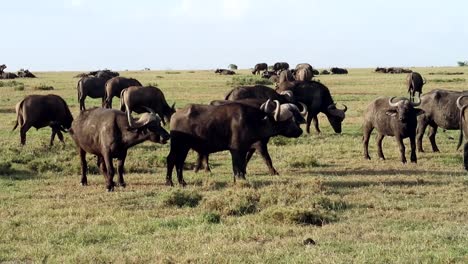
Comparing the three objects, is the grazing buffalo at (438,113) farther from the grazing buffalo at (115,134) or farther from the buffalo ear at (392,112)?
the grazing buffalo at (115,134)

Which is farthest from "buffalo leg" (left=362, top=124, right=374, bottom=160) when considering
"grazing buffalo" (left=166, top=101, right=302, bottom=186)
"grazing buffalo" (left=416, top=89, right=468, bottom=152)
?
"grazing buffalo" (left=166, top=101, right=302, bottom=186)

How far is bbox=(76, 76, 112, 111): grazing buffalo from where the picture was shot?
26.8 m

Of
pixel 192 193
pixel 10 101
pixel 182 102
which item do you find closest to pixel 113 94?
pixel 182 102

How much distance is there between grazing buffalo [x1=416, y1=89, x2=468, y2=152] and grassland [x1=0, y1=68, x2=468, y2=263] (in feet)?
2.82

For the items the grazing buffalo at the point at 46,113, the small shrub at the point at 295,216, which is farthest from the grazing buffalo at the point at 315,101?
the small shrub at the point at 295,216

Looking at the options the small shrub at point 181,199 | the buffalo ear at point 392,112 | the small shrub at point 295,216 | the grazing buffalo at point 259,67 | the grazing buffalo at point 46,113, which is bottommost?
the grazing buffalo at point 259,67

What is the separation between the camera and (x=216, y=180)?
1238cm

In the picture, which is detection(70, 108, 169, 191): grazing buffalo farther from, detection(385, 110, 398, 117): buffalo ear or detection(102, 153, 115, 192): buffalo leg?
detection(385, 110, 398, 117): buffalo ear

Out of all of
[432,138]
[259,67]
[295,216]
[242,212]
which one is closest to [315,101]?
[432,138]

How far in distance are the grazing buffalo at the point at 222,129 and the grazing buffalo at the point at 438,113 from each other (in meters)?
5.77

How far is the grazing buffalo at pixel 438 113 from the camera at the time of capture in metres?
16.2

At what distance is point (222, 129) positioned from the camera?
1200 centimetres

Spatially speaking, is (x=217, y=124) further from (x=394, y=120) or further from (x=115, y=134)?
(x=394, y=120)

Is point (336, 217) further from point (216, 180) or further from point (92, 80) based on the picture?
point (92, 80)
